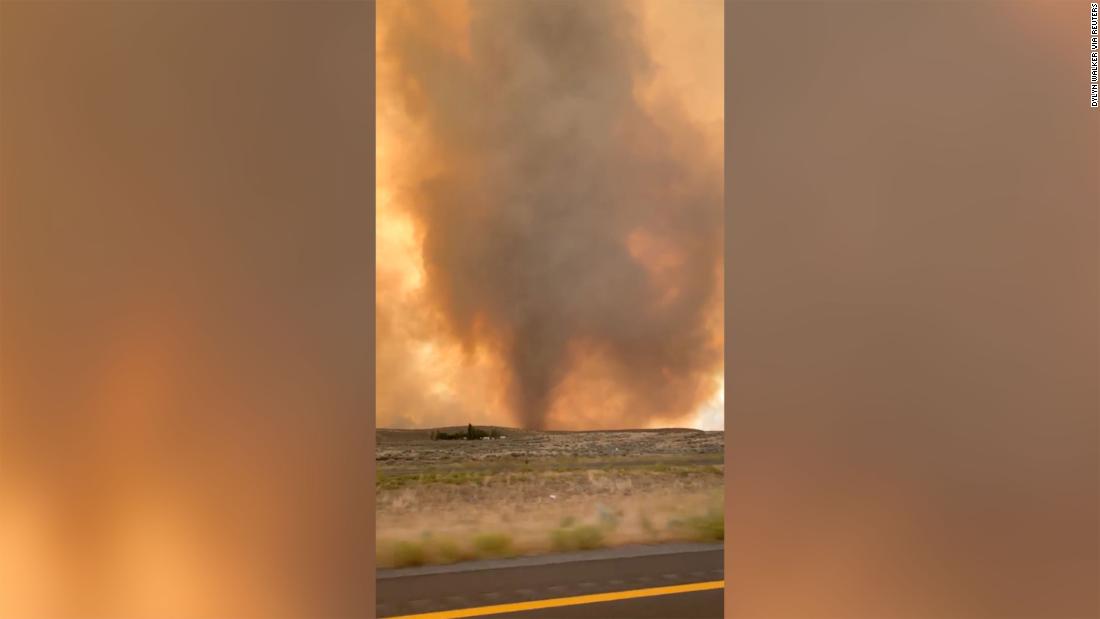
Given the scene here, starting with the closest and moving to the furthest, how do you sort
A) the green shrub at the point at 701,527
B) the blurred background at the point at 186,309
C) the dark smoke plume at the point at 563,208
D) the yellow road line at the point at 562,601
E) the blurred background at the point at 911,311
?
the blurred background at the point at 186,309
the blurred background at the point at 911,311
the yellow road line at the point at 562,601
the dark smoke plume at the point at 563,208
the green shrub at the point at 701,527

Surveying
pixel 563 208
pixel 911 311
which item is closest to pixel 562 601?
pixel 563 208

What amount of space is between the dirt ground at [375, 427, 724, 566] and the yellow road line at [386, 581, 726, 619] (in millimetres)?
835

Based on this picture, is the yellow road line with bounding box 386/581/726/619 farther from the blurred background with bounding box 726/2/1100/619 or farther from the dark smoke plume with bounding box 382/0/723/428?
the blurred background with bounding box 726/2/1100/619

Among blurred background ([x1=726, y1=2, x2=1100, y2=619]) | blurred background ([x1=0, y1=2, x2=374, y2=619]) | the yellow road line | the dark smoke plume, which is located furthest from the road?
blurred background ([x1=0, y1=2, x2=374, y2=619])

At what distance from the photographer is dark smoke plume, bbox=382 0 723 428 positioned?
4.41 metres

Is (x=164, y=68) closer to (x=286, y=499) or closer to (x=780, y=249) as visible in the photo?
(x=286, y=499)

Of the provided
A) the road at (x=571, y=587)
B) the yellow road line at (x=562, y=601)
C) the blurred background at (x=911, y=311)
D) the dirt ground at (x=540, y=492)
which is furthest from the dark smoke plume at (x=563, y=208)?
the blurred background at (x=911, y=311)

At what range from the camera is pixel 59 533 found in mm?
1265

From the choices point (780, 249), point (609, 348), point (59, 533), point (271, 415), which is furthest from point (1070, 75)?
point (609, 348)

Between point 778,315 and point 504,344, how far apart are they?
119 inches

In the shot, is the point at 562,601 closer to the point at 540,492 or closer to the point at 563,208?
the point at 540,492

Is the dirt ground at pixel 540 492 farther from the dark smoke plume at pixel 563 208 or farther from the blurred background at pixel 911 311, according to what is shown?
the blurred background at pixel 911 311

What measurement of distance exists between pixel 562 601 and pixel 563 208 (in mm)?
2364

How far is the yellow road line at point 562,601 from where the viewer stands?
138 inches
